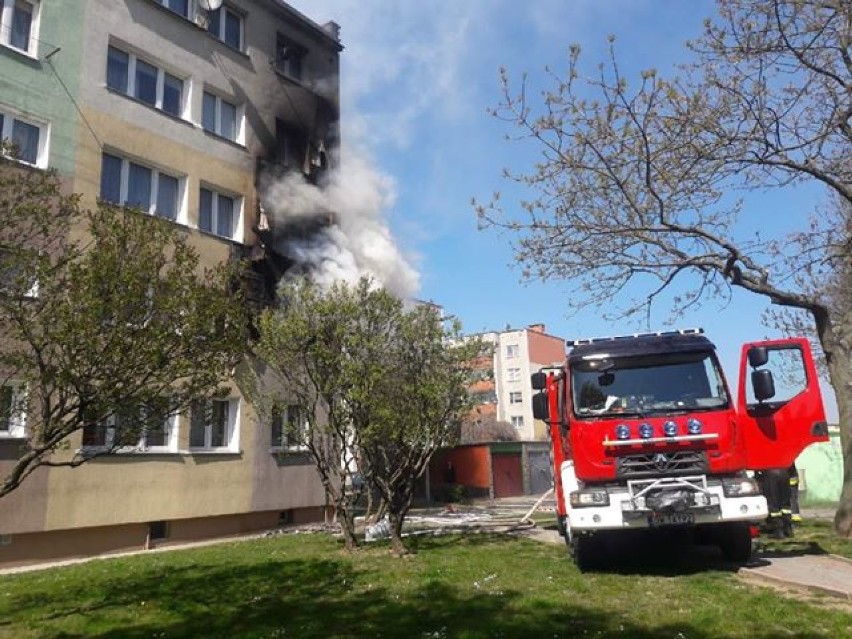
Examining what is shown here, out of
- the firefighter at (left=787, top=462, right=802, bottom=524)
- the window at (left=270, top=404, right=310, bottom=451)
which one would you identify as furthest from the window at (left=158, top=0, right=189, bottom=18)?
the firefighter at (left=787, top=462, right=802, bottom=524)

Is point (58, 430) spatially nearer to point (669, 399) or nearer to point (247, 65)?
point (669, 399)

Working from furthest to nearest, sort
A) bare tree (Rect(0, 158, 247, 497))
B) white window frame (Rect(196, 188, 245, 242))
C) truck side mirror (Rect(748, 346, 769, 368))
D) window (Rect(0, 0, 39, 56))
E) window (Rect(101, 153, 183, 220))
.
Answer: white window frame (Rect(196, 188, 245, 242)), window (Rect(101, 153, 183, 220)), window (Rect(0, 0, 39, 56)), truck side mirror (Rect(748, 346, 769, 368)), bare tree (Rect(0, 158, 247, 497))

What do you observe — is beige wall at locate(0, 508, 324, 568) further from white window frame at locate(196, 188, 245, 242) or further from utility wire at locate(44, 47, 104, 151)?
utility wire at locate(44, 47, 104, 151)

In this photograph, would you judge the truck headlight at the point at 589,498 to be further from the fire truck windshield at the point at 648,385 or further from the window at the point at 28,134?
the window at the point at 28,134

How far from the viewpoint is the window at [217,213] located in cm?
1916

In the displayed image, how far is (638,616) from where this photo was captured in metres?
6.97

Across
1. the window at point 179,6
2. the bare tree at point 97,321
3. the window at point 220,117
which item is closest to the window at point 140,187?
the window at point 220,117

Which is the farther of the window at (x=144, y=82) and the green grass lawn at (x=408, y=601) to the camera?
the window at (x=144, y=82)

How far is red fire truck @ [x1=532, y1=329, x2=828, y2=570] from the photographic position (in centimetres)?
870

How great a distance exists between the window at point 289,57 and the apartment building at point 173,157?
5cm

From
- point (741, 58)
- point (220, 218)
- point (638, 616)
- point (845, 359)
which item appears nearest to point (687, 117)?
point (741, 58)

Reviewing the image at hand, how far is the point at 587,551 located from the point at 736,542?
2.03 m

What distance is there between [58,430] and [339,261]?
15.6 m

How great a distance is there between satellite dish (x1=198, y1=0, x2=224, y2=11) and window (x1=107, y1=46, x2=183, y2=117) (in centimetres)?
232
